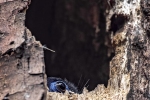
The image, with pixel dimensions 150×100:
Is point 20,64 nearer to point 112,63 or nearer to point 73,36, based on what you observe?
point 112,63

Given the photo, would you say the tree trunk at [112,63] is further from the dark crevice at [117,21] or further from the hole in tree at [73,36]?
the hole in tree at [73,36]

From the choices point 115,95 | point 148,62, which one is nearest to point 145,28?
point 148,62

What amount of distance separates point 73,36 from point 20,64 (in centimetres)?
110

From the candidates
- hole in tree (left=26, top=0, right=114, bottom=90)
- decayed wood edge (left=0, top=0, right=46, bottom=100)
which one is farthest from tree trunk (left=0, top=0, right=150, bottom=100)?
hole in tree (left=26, top=0, right=114, bottom=90)

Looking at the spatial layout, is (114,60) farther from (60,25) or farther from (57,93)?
(60,25)

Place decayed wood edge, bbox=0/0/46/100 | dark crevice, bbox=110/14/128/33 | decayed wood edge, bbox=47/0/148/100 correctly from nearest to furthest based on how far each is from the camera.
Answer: decayed wood edge, bbox=0/0/46/100 < decayed wood edge, bbox=47/0/148/100 < dark crevice, bbox=110/14/128/33

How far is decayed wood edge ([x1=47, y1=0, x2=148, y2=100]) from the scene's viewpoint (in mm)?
1455

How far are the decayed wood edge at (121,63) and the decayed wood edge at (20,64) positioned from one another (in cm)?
11

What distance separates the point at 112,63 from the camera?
161 centimetres

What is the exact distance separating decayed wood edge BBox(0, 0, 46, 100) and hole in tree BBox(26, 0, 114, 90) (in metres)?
0.80

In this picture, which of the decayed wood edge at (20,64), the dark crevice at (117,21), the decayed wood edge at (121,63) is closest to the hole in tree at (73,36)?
the dark crevice at (117,21)

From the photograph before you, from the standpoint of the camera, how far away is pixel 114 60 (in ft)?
5.23

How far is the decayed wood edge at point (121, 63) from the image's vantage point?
1.46 meters

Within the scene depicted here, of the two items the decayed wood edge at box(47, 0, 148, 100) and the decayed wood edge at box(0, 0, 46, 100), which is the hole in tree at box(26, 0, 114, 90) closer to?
the decayed wood edge at box(47, 0, 148, 100)
